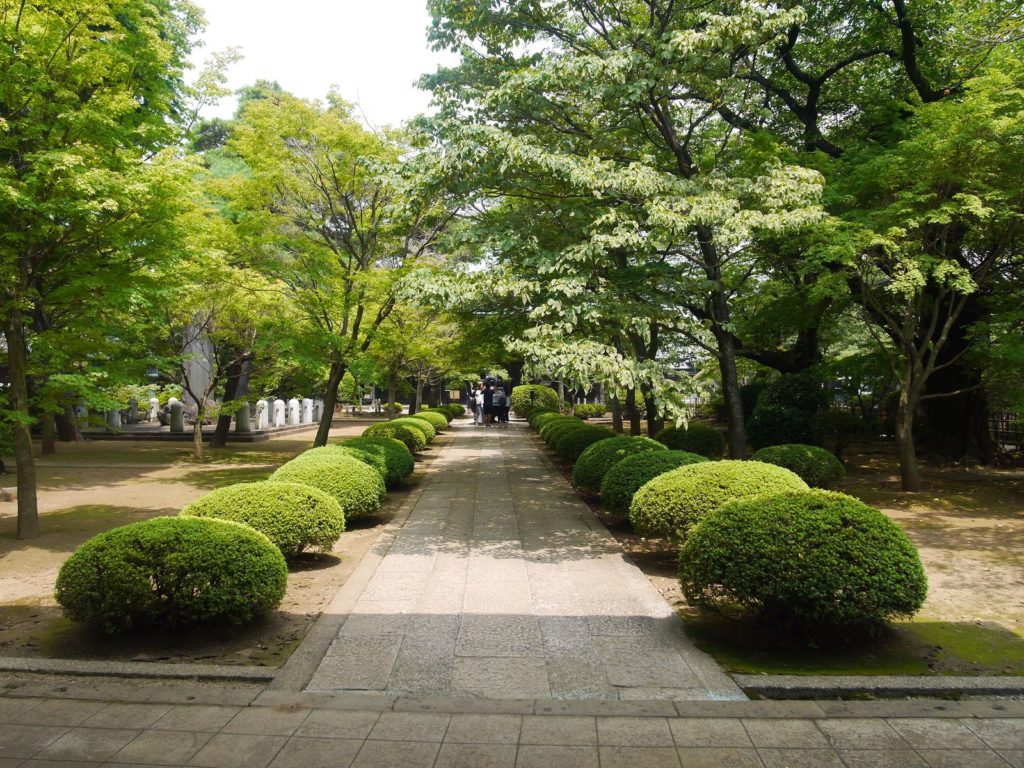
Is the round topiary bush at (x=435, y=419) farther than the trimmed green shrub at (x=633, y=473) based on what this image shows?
Yes

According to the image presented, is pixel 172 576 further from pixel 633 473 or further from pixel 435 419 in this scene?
pixel 435 419

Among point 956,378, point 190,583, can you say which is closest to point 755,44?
point 190,583

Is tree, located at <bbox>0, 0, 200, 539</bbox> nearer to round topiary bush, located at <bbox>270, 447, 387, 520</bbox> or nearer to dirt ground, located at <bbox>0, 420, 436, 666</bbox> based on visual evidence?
dirt ground, located at <bbox>0, 420, 436, 666</bbox>

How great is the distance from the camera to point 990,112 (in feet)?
30.1

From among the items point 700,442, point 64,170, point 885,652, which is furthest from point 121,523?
point 700,442

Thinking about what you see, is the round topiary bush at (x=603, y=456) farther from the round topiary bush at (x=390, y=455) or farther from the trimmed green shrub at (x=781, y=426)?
the trimmed green shrub at (x=781, y=426)

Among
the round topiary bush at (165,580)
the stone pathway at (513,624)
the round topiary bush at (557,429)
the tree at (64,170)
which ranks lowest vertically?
the stone pathway at (513,624)

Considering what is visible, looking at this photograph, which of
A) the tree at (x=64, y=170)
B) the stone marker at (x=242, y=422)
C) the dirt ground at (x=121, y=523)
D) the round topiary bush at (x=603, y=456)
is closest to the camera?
the dirt ground at (x=121, y=523)

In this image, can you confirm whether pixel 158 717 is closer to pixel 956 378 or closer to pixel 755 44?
pixel 755 44

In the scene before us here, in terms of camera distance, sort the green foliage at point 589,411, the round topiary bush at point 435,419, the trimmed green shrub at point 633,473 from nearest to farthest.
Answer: the trimmed green shrub at point 633,473
the round topiary bush at point 435,419
the green foliage at point 589,411

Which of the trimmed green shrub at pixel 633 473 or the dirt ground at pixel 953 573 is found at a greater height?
the trimmed green shrub at pixel 633 473

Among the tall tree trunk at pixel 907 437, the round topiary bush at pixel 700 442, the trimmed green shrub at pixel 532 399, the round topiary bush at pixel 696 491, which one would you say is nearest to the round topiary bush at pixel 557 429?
the round topiary bush at pixel 700 442

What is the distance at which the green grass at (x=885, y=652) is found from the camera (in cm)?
464

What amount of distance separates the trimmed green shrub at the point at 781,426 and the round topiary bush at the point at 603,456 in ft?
20.6
